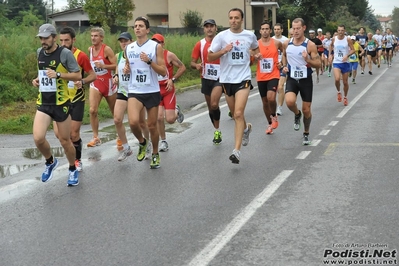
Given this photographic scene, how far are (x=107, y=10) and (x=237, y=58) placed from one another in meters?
36.7

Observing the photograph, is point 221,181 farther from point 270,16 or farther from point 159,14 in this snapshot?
point 270,16

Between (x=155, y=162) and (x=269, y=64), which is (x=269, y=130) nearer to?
(x=269, y=64)

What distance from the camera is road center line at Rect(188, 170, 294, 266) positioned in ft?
17.8

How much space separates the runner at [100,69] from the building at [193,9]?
45089 millimetres

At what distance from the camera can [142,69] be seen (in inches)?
362

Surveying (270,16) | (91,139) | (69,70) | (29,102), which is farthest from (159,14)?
(69,70)

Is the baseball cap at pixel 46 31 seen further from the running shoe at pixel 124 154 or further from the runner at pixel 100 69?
the runner at pixel 100 69

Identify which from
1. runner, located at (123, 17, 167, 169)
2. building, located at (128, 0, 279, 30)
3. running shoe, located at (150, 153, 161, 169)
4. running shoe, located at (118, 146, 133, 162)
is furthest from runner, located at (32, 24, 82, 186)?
building, located at (128, 0, 279, 30)

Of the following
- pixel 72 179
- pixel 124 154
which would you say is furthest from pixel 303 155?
pixel 72 179

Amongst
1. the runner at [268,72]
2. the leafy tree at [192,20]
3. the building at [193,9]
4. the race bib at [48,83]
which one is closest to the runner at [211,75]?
the runner at [268,72]

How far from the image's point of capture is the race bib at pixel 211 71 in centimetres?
1152

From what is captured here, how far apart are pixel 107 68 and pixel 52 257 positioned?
575 centimetres

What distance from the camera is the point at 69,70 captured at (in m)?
8.12

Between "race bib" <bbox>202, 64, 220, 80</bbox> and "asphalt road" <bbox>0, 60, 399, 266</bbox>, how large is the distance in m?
1.12
